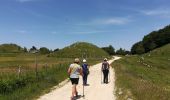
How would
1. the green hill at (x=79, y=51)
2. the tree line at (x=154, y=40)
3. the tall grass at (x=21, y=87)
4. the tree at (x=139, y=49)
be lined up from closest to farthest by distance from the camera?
the tall grass at (x=21, y=87), the green hill at (x=79, y=51), the tree line at (x=154, y=40), the tree at (x=139, y=49)

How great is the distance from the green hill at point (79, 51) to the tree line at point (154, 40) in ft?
98.5

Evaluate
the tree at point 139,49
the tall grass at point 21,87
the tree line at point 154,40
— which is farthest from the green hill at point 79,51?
the tall grass at point 21,87

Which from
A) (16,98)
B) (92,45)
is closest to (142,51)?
(92,45)

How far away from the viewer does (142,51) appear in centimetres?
18400

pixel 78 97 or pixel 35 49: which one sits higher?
pixel 35 49

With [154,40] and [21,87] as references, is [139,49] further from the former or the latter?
[21,87]

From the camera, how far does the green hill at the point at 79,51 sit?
475ft

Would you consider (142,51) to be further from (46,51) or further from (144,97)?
(144,97)

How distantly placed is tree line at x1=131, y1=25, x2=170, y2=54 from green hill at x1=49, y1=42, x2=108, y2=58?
1182 inches

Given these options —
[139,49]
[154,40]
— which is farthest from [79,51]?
[154,40]

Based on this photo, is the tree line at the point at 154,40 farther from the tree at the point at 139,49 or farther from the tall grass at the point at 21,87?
the tall grass at the point at 21,87

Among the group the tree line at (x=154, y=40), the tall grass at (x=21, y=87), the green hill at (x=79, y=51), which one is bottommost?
the tall grass at (x=21, y=87)

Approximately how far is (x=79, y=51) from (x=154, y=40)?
48556 millimetres

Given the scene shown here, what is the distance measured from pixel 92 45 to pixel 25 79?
468 feet
